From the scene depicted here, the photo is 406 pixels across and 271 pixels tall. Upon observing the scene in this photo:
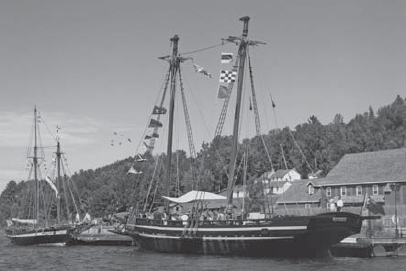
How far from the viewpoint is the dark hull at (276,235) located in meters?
45.9

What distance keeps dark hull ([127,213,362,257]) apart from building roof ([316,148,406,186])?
4057cm

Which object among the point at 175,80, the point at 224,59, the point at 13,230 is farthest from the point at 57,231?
the point at 224,59

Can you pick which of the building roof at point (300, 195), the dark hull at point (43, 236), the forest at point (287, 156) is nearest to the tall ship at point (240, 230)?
the dark hull at point (43, 236)

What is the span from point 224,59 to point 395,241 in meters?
21.3

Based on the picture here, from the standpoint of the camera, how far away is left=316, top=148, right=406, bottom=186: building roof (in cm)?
8638

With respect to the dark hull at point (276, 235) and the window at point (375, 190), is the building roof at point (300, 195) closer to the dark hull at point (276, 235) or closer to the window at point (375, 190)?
the window at point (375, 190)

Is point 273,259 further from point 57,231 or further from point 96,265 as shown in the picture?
point 57,231

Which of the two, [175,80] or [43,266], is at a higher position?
[175,80]

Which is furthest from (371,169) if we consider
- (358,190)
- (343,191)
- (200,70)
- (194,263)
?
(194,263)

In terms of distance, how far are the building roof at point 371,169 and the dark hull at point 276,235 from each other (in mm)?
40567

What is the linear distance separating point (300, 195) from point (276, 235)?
54.3 m

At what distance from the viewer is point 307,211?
253 feet

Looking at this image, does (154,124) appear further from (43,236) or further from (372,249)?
(43,236)

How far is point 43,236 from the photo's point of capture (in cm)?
8106
